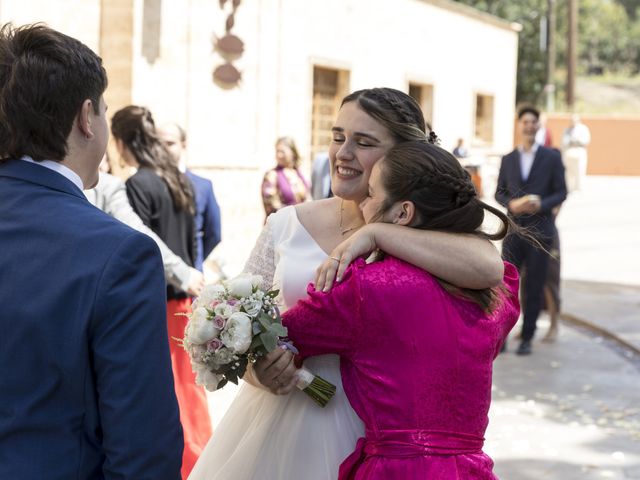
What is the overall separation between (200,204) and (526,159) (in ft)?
14.1

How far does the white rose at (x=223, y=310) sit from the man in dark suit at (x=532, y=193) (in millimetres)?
6408

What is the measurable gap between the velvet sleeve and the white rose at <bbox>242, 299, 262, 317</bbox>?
9 cm

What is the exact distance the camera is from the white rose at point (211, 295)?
2713 mm

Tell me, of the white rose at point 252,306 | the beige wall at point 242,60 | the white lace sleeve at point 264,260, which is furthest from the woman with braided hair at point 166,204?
the beige wall at point 242,60

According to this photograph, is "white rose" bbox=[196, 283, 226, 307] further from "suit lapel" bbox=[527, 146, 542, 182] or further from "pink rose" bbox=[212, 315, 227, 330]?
"suit lapel" bbox=[527, 146, 542, 182]

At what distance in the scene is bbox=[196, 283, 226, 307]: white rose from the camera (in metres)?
2.71

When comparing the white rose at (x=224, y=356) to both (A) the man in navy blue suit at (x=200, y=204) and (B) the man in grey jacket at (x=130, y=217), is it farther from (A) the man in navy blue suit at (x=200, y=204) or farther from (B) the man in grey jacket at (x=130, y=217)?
(A) the man in navy blue suit at (x=200, y=204)

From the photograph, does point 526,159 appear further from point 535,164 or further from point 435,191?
point 435,191

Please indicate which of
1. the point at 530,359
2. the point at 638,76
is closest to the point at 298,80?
the point at 530,359

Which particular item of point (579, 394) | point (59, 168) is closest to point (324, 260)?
point (59, 168)

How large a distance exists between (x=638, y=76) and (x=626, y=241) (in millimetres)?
48619

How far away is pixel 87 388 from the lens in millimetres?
1966

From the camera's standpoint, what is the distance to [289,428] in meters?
2.90

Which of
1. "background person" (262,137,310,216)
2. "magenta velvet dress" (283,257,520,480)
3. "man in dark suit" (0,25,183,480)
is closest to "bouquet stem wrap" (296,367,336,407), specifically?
"magenta velvet dress" (283,257,520,480)
